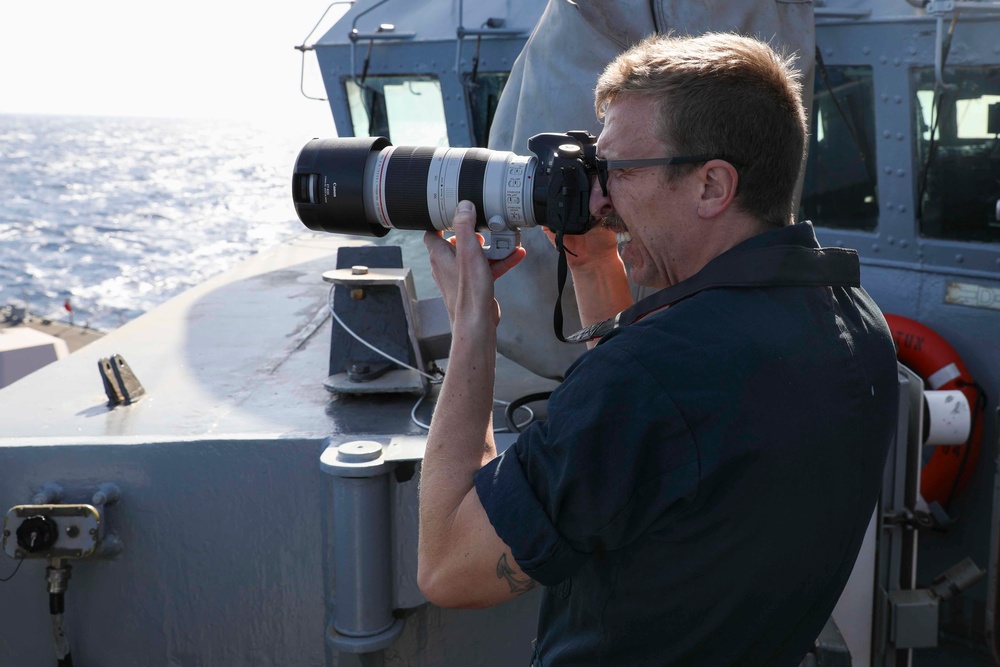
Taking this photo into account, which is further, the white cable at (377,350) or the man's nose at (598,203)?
the white cable at (377,350)

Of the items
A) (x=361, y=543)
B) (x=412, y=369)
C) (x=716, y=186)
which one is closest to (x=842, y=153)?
(x=412, y=369)

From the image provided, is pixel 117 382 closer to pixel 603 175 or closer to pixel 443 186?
pixel 443 186

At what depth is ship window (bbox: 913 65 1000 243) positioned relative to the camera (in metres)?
4.22

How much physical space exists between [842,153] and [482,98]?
6.89ft

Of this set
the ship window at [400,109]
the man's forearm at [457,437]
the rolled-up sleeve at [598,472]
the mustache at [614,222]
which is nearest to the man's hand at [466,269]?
the man's forearm at [457,437]

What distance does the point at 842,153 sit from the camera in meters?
4.77

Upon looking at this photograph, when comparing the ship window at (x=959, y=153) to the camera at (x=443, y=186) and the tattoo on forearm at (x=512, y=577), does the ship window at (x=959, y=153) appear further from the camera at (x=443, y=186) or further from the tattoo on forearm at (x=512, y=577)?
the tattoo on forearm at (x=512, y=577)

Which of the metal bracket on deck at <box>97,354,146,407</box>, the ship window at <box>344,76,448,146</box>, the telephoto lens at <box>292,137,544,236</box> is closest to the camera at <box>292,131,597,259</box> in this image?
the telephoto lens at <box>292,137,544,236</box>

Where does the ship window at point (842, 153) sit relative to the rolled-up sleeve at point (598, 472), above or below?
above

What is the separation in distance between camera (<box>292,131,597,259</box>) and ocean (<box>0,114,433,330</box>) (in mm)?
164

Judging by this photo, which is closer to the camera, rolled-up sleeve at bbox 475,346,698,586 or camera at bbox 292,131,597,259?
rolled-up sleeve at bbox 475,346,698,586

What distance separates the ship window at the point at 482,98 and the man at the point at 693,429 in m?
4.23

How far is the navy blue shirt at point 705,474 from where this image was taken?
1229 millimetres

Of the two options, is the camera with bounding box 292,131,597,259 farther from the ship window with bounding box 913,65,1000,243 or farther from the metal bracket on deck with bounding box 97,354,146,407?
the ship window with bounding box 913,65,1000,243
